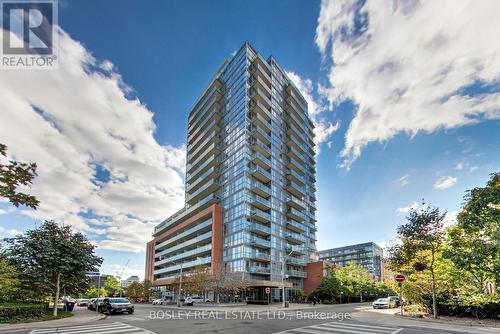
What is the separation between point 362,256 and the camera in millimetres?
144750

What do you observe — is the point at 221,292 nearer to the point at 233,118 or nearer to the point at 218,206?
the point at 218,206

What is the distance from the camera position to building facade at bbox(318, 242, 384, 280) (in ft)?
454

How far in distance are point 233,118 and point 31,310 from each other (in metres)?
52.6

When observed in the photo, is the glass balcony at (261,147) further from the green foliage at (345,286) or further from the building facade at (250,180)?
the green foliage at (345,286)

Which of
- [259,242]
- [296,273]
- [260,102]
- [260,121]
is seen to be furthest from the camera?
[260,102]

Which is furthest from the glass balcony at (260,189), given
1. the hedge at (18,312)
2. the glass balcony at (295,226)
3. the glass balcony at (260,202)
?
the hedge at (18,312)

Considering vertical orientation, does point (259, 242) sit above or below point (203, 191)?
below

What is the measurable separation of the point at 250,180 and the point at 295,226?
1705 centimetres

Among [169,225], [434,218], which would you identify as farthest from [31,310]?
[169,225]

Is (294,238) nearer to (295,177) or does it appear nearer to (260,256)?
A: (295,177)

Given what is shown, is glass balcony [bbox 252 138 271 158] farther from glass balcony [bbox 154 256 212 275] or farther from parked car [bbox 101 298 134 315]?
parked car [bbox 101 298 134 315]

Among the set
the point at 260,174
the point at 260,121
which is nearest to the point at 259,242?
the point at 260,174

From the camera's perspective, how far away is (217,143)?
71.1 meters

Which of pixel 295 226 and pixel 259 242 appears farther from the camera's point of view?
pixel 295 226
